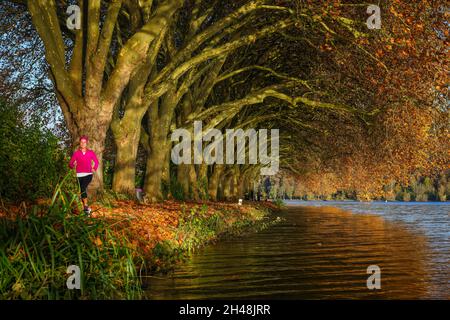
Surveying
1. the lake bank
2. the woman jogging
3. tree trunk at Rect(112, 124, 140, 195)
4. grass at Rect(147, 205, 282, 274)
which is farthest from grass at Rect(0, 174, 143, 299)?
tree trunk at Rect(112, 124, 140, 195)

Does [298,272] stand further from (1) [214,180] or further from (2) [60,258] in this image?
(1) [214,180]

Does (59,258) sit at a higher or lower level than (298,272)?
higher

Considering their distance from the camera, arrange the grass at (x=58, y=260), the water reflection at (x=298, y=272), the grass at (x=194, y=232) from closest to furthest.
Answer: the grass at (x=58, y=260) → the water reflection at (x=298, y=272) → the grass at (x=194, y=232)

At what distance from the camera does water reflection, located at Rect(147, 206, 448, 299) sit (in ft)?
29.3

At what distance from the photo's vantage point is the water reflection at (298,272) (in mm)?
8938

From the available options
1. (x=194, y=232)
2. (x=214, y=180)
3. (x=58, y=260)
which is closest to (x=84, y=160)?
(x=194, y=232)

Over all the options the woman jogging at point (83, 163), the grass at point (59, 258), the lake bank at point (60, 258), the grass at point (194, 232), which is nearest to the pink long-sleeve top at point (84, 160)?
the woman jogging at point (83, 163)

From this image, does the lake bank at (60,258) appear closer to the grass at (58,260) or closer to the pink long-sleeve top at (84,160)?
the grass at (58,260)

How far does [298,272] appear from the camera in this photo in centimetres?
1134

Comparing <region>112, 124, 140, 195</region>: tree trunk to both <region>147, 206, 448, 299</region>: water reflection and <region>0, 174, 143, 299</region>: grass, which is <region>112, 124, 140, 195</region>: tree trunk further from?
<region>0, 174, 143, 299</region>: grass

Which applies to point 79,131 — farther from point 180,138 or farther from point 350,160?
point 350,160

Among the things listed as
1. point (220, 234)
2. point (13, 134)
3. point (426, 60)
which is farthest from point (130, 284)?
point (220, 234)
